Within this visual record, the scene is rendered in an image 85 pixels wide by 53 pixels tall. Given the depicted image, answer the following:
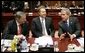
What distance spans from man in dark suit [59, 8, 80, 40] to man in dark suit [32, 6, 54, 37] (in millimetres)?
96

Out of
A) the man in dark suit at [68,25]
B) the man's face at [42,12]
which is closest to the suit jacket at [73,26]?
the man in dark suit at [68,25]

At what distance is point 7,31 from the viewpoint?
1709 millimetres

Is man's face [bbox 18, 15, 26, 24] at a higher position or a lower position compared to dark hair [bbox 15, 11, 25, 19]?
lower

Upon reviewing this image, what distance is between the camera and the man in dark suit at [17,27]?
5.46 feet

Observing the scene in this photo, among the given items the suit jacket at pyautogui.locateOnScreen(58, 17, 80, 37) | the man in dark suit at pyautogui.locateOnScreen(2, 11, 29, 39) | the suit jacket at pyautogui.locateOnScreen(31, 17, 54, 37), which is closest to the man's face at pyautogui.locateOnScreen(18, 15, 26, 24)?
the man in dark suit at pyautogui.locateOnScreen(2, 11, 29, 39)

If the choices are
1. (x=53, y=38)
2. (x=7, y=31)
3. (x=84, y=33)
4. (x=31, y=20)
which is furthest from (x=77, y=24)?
(x=7, y=31)

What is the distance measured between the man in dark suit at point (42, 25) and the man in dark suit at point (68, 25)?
96mm

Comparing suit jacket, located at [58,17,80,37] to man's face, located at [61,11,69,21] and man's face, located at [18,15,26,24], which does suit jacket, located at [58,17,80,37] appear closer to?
man's face, located at [61,11,69,21]

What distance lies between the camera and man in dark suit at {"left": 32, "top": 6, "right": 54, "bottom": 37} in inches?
68.4

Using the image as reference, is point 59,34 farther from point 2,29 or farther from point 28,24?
point 2,29

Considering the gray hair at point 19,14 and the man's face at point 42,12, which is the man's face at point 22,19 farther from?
the man's face at point 42,12

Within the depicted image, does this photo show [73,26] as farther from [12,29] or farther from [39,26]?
[12,29]

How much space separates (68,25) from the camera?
1725 millimetres

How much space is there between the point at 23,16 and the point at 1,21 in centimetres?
17
